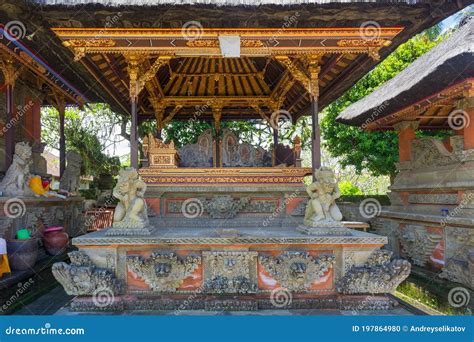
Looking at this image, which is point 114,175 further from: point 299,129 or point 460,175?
point 460,175

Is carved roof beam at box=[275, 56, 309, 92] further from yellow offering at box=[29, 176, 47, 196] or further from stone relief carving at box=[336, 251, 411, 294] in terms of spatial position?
yellow offering at box=[29, 176, 47, 196]

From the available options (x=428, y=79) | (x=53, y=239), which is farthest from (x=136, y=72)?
(x=428, y=79)

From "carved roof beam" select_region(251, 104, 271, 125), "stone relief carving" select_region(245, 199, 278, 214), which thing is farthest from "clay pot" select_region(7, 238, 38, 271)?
"carved roof beam" select_region(251, 104, 271, 125)

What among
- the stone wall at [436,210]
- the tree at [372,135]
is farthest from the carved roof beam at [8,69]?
the tree at [372,135]

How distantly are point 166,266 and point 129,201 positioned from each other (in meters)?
1.39

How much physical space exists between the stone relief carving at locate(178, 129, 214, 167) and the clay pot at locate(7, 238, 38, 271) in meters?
4.02

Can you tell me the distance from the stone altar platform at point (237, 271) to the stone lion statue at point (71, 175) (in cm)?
726

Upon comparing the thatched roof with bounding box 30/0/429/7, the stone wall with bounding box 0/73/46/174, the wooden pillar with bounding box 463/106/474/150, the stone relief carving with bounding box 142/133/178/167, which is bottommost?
the stone relief carving with bounding box 142/133/178/167

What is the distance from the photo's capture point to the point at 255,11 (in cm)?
588

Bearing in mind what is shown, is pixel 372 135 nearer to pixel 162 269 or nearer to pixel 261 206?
pixel 261 206

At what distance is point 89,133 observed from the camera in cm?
1864

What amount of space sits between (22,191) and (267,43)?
7031 millimetres

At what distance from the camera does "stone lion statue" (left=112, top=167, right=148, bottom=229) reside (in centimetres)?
598

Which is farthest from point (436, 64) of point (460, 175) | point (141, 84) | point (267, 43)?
point (141, 84)
